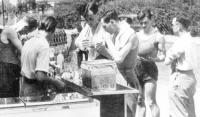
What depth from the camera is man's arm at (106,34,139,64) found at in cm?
491

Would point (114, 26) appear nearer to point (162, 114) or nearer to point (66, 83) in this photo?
point (66, 83)

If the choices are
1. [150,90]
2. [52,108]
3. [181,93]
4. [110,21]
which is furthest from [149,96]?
[52,108]

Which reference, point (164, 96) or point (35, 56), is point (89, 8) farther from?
point (164, 96)

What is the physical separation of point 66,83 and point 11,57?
0.77 m

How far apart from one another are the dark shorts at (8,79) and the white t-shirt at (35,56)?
26.3 inches

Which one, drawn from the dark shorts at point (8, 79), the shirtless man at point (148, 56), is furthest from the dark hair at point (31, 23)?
the shirtless man at point (148, 56)

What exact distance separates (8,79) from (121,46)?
4.57 feet

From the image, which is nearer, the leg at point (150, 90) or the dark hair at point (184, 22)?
the dark hair at point (184, 22)

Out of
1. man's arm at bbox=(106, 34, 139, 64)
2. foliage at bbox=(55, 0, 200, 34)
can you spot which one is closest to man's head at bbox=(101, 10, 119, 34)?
man's arm at bbox=(106, 34, 139, 64)

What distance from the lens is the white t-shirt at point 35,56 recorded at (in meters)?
4.31

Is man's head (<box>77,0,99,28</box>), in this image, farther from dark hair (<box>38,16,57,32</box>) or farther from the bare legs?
the bare legs

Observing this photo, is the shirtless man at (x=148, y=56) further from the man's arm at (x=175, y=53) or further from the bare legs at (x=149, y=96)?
the man's arm at (x=175, y=53)

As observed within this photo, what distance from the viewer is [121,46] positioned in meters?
5.02

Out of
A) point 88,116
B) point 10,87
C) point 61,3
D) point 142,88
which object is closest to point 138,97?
point 142,88
